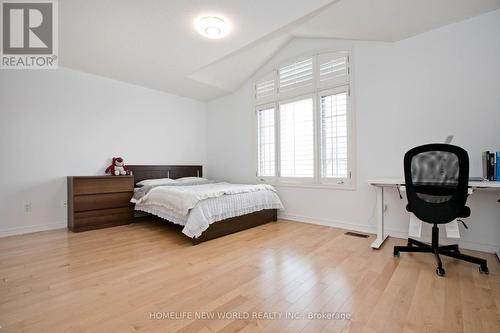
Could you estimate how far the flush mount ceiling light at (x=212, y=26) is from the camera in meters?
2.63

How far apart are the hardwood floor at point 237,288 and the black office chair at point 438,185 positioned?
0.23 metres

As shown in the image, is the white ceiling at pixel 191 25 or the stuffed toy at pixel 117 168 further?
the stuffed toy at pixel 117 168

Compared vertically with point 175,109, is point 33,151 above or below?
below

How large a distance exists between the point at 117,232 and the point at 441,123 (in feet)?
14.8

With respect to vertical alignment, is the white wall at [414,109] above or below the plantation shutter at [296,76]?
below

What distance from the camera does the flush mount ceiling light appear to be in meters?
2.63

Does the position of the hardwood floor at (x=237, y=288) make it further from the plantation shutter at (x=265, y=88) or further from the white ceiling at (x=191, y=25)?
the plantation shutter at (x=265, y=88)

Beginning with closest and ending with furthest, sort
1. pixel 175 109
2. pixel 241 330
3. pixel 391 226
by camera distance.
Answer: pixel 241 330
pixel 391 226
pixel 175 109

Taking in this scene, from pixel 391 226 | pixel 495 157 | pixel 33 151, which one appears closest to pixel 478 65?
pixel 495 157

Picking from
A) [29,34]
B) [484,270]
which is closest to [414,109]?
[484,270]

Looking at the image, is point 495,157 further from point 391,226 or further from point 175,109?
point 175,109

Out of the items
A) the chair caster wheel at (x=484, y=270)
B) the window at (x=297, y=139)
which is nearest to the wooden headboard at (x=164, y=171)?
the window at (x=297, y=139)

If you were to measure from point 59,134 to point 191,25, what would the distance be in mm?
2729

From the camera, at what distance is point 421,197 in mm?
2170
